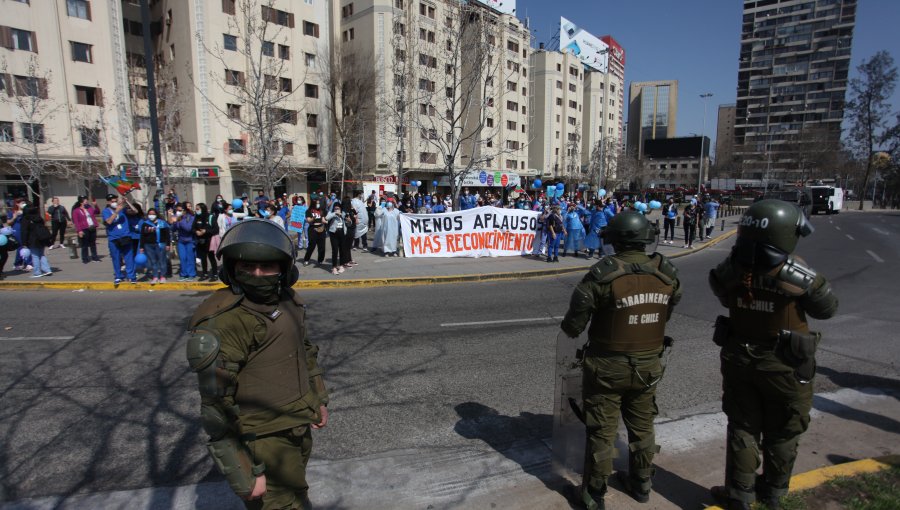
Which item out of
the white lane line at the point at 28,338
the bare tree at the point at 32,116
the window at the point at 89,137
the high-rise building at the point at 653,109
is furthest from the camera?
the high-rise building at the point at 653,109

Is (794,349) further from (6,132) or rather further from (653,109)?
(653,109)

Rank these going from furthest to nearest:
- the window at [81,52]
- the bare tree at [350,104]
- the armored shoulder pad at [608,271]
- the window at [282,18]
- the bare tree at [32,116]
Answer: the bare tree at [350,104] → the window at [282,18] → the window at [81,52] → the bare tree at [32,116] → the armored shoulder pad at [608,271]

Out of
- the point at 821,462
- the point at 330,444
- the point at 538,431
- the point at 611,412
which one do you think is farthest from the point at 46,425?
the point at 821,462

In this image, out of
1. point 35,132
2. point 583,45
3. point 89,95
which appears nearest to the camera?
point 35,132

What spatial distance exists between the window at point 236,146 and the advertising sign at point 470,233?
28461 millimetres

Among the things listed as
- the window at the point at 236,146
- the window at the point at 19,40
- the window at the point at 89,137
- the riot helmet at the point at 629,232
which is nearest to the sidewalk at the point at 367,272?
the riot helmet at the point at 629,232

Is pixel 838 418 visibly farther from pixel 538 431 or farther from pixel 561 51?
pixel 561 51

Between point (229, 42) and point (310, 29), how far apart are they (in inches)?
291

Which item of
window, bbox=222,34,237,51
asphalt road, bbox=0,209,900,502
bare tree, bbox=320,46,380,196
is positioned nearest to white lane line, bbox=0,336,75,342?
asphalt road, bbox=0,209,900,502

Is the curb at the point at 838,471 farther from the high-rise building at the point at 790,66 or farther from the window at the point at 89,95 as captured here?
the high-rise building at the point at 790,66

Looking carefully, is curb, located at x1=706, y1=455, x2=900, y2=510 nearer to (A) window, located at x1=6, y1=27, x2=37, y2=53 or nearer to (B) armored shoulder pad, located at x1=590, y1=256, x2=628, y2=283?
(B) armored shoulder pad, located at x1=590, y1=256, x2=628, y2=283

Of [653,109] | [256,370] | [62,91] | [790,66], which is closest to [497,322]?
[256,370]

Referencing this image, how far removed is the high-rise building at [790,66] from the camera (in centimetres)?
10862

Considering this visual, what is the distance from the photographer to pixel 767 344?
9.16ft
